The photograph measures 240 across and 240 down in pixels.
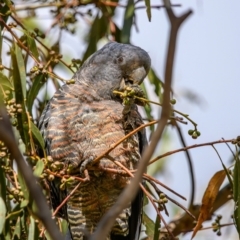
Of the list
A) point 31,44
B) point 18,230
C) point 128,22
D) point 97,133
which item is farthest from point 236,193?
point 128,22

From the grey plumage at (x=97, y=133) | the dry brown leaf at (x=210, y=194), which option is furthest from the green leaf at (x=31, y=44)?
the dry brown leaf at (x=210, y=194)

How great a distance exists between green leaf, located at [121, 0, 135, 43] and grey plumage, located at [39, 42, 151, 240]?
0.06 metres

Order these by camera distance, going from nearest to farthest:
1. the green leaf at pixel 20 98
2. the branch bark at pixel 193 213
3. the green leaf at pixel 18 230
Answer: the green leaf at pixel 20 98, the green leaf at pixel 18 230, the branch bark at pixel 193 213

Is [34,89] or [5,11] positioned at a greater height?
[5,11]

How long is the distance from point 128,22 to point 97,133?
0.62m

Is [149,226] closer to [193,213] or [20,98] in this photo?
[193,213]

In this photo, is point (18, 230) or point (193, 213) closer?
point (18, 230)

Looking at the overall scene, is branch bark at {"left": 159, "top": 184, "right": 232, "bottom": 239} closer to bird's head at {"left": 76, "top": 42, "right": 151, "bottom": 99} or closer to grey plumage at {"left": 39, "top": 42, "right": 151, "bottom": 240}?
grey plumage at {"left": 39, "top": 42, "right": 151, "bottom": 240}

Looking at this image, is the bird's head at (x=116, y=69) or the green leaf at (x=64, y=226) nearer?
the green leaf at (x=64, y=226)

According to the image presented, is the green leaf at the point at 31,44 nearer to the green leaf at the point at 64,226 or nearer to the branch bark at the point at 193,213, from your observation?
the green leaf at the point at 64,226

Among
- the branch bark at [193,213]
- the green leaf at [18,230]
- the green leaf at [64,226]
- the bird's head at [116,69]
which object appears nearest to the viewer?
the green leaf at [18,230]

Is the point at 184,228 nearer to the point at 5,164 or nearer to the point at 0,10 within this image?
the point at 5,164

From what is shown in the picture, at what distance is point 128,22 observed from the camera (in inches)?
110

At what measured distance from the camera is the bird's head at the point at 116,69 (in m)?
2.69
